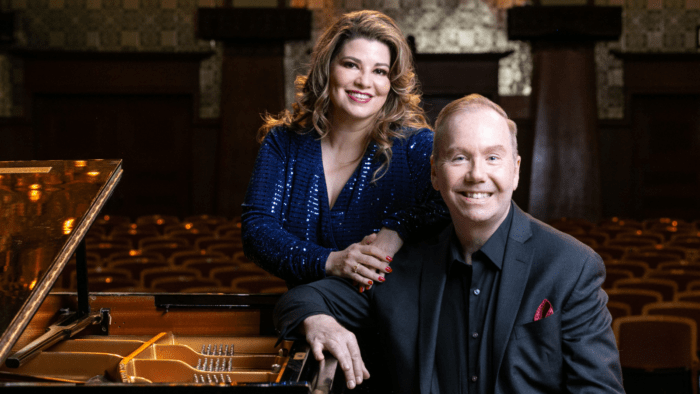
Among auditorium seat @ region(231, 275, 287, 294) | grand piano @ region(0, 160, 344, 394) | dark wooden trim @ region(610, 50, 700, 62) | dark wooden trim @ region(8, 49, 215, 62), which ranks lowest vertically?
auditorium seat @ region(231, 275, 287, 294)

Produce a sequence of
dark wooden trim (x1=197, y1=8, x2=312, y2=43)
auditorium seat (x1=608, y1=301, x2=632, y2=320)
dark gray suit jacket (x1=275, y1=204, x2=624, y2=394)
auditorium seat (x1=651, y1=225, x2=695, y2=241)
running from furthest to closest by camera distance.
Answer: dark wooden trim (x1=197, y1=8, x2=312, y2=43), auditorium seat (x1=651, y1=225, x2=695, y2=241), auditorium seat (x1=608, y1=301, x2=632, y2=320), dark gray suit jacket (x1=275, y1=204, x2=624, y2=394)

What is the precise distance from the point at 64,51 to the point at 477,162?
12979 millimetres

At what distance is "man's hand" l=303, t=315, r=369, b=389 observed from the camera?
4.81 ft

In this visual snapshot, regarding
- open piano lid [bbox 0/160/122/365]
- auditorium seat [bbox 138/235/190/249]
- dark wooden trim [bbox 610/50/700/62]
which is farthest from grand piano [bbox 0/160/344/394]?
dark wooden trim [bbox 610/50/700/62]

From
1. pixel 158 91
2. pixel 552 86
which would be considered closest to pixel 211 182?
pixel 158 91

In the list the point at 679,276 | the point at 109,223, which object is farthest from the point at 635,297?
the point at 109,223

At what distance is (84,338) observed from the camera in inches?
70.1

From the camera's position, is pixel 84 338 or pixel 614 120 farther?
pixel 614 120

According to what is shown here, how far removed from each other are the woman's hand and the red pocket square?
0.40 metres

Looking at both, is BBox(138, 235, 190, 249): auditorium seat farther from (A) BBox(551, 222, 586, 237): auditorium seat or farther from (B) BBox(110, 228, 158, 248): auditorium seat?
(A) BBox(551, 222, 586, 237): auditorium seat

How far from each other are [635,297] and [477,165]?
373cm

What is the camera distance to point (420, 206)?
6.12ft

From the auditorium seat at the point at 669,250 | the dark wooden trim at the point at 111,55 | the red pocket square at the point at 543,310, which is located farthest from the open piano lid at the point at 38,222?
the dark wooden trim at the point at 111,55

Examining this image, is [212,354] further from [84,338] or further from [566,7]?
[566,7]
